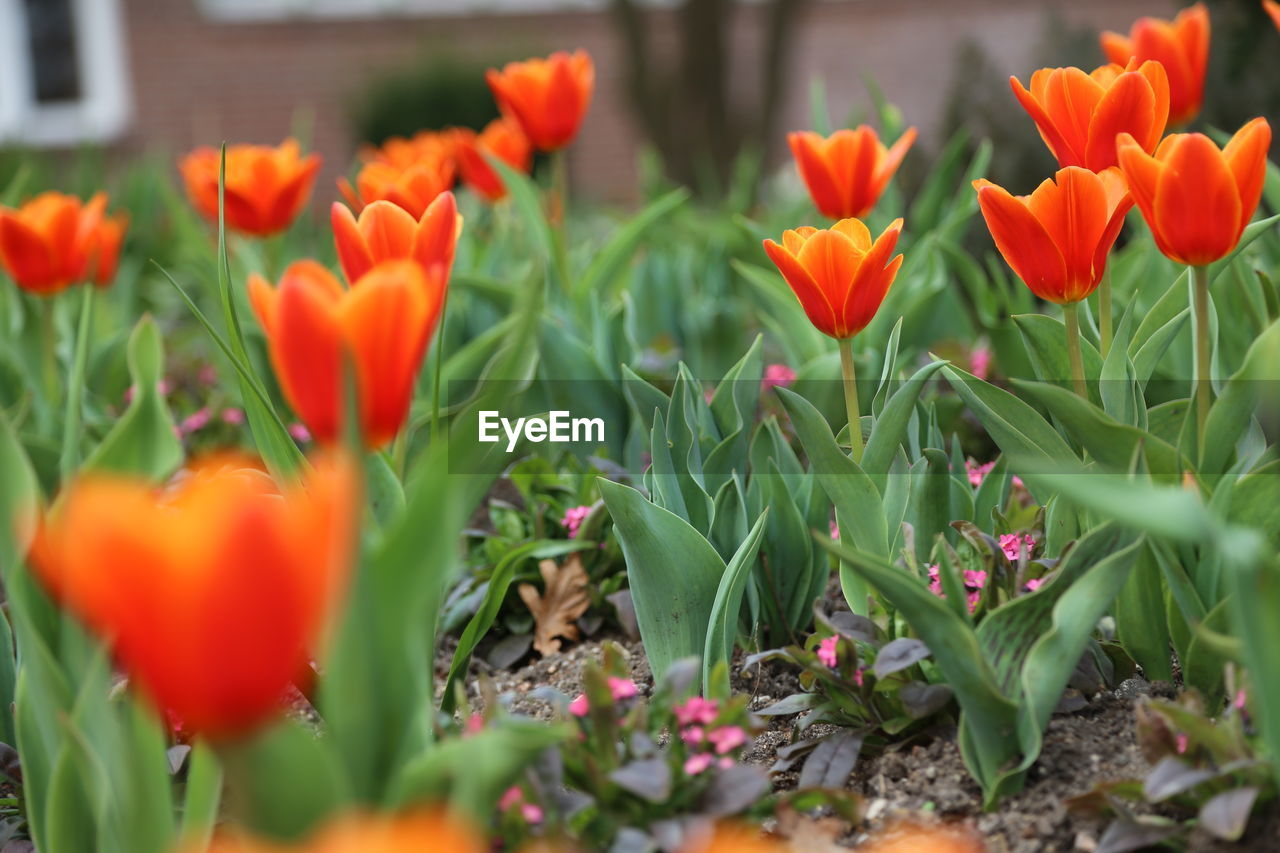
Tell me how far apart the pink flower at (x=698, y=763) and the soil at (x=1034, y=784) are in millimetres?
167

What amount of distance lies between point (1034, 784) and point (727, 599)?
1.00ft

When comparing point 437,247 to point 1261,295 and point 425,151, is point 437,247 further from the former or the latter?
point 425,151

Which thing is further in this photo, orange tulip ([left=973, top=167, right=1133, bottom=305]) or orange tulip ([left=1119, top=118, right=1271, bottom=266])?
orange tulip ([left=973, top=167, right=1133, bottom=305])

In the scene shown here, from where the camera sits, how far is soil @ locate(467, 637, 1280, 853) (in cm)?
100

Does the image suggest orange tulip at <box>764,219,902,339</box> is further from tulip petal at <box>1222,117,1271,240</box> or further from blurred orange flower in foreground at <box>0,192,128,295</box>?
blurred orange flower in foreground at <box>0,192,128,295</box>

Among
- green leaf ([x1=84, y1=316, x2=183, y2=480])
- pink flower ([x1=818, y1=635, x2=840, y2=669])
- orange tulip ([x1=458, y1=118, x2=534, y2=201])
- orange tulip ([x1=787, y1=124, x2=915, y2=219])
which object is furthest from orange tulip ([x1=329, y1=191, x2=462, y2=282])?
orange tulip ([x1=458, y1=118, x2=534, y2=201])

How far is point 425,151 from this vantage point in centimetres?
262

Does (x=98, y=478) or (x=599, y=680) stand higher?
(x=98, y=478)

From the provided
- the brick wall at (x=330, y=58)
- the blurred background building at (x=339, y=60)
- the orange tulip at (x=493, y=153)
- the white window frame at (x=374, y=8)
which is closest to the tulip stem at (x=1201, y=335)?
the orange tulip at (x=493, y=153)

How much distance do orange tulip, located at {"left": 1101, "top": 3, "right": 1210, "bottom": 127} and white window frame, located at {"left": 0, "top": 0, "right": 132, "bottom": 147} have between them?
10238mm

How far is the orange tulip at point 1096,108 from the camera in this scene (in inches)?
46.2

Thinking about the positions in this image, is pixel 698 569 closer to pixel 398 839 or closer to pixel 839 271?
pixel 839 271

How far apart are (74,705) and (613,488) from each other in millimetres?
460

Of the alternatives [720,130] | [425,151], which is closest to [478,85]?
[720,130]
